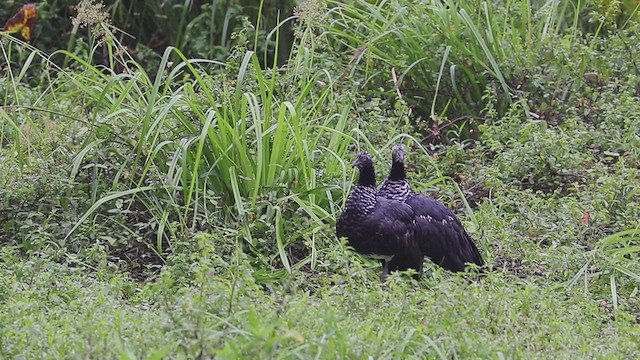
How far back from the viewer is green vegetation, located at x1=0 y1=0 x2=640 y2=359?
4312 millimetres

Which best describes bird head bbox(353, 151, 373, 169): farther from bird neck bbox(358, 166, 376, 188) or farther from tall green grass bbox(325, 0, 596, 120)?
tall green grass bbox(325, 0, 596, 120)

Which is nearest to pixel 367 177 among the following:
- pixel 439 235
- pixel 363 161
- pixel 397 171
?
pixel 363 161

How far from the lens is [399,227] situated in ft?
19.5

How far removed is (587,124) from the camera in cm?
782

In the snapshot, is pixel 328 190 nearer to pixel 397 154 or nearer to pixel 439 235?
pixel 397 154

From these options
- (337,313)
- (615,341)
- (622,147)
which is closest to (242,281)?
(337,313)

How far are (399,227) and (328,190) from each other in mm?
563

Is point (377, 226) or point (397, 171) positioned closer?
point (377, 226)

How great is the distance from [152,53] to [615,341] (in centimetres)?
582

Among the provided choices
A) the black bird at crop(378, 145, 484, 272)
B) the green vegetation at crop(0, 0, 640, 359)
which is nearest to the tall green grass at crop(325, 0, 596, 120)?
the green vegetation at crop(0, 0, 640, 359)

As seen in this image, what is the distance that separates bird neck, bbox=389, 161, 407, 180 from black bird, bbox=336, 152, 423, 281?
0.18 metres

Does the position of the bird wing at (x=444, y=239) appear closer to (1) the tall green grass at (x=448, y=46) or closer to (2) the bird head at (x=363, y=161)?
(2) the bird head at (x=363, y=161)

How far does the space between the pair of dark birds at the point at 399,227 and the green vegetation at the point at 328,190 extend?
0.12 metres

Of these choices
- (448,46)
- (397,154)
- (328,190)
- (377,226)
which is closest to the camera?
(377,226)
